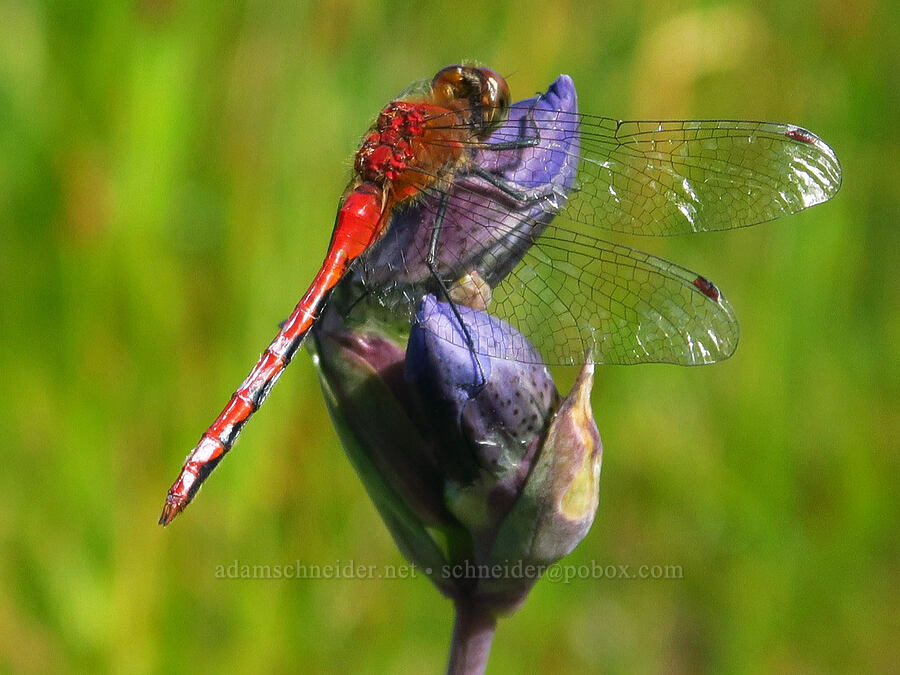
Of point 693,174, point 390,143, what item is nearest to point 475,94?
point 390,143

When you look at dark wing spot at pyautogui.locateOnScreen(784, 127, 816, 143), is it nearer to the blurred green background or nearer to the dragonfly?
the dragonfly

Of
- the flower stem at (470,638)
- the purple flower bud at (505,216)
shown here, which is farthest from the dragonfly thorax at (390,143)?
the flower stem at (470,638)

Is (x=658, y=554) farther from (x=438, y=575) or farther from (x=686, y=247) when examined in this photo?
(x=438, y=575)

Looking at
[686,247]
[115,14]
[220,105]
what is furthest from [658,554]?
[115,14]

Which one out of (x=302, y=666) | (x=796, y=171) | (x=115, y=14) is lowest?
(x=302, y=666)

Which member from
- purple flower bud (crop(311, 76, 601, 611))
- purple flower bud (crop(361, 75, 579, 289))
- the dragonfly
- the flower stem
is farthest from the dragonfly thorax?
the flower stem

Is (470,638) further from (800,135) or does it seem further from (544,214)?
(800,135)
